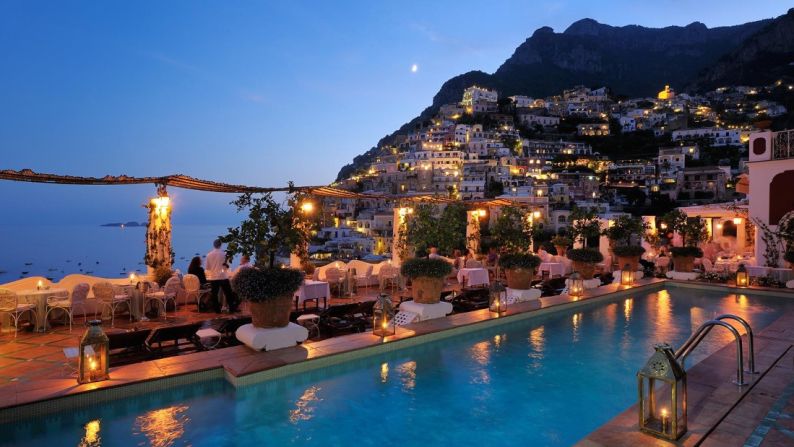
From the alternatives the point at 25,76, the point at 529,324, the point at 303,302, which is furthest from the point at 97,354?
the point at 25,76

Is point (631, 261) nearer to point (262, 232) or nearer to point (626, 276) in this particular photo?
point (626, 276)

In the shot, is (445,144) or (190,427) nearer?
(190,427)

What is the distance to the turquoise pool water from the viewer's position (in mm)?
4797

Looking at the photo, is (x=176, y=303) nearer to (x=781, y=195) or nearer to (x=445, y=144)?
(x=781, y=195)

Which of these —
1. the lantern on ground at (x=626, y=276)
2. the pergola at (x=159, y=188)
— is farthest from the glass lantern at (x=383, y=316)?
the lantern on ground at (x=626, y=276)

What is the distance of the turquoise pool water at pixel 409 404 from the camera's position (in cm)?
480

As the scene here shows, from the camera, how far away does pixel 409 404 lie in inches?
224

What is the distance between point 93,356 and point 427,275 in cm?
550

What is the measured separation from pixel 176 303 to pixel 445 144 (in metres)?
104

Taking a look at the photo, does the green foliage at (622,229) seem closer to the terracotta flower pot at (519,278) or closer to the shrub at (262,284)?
the terracotta flower pot at (519,278)

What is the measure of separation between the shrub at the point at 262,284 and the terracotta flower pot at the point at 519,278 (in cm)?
595

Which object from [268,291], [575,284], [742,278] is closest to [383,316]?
[268,291]

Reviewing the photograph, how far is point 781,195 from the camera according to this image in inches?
628

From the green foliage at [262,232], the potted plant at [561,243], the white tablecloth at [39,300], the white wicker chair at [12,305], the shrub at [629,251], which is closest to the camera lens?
the green foliage at [262,232]
